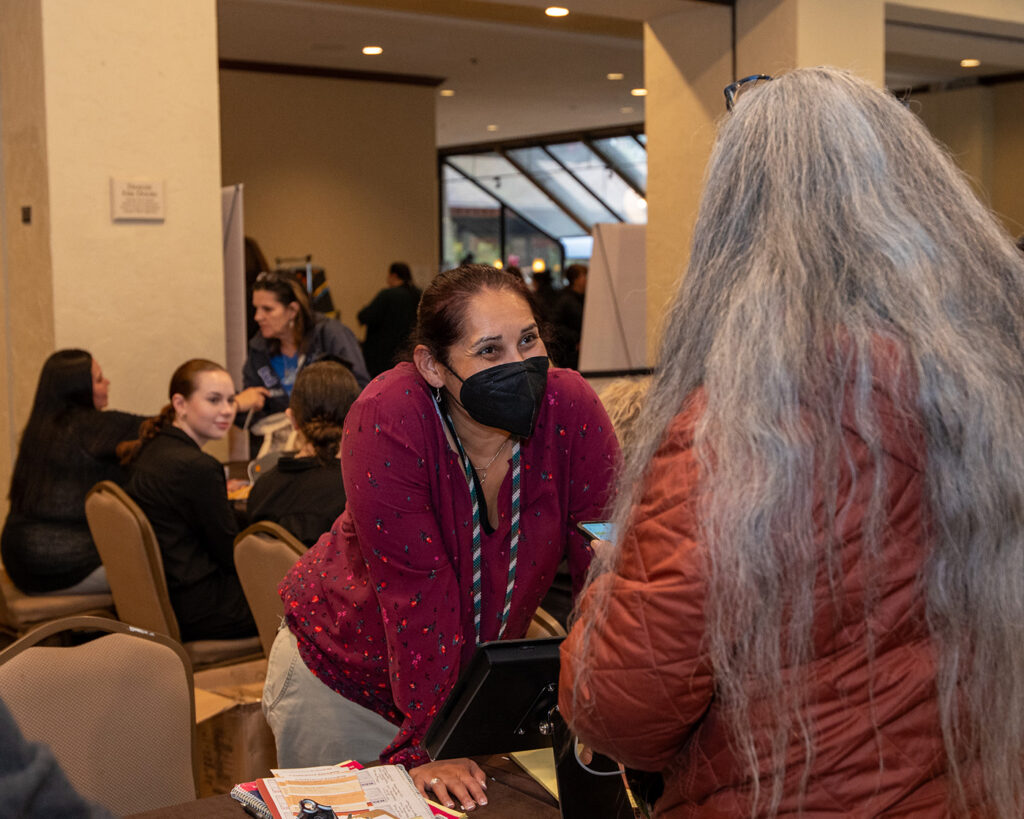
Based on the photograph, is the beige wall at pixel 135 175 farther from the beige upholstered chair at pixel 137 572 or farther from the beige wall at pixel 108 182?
the beige upholstered chair at pixel 137 572

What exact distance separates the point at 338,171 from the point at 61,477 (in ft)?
23.0

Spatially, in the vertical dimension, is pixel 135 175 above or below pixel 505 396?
above

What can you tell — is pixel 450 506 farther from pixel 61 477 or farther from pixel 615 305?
pixel 615 305

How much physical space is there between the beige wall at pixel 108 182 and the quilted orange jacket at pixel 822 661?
3512 millimetres

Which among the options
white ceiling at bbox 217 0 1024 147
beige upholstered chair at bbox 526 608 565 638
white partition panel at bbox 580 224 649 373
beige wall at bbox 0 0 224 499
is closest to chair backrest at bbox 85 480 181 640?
beige wall at bbox 0 0 224 499

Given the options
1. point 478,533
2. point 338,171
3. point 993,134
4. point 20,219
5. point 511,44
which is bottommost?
point 478,533

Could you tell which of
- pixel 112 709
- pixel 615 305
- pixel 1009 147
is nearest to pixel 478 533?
pixel 112 709

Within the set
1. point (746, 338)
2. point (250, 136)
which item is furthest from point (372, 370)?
point (746, 338)

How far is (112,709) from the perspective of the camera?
1875 millimetres

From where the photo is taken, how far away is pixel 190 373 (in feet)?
12.0

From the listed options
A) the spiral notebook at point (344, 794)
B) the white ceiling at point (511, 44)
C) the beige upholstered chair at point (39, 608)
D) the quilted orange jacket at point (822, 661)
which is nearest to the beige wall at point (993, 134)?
the white ceiling at point (511, 44)

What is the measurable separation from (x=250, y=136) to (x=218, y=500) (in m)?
7.17

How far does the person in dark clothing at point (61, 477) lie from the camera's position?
12.0 ft

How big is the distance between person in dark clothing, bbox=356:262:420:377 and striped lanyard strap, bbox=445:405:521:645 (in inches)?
284
